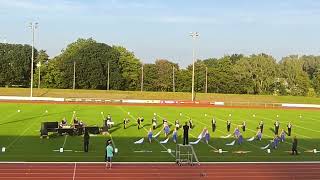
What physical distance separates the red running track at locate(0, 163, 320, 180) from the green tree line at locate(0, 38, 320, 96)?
282 feet

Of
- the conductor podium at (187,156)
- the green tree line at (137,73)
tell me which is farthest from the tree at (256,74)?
the conductor podium at (187,156)

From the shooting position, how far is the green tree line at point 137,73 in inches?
4166

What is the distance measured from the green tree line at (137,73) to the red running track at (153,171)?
85910 mm

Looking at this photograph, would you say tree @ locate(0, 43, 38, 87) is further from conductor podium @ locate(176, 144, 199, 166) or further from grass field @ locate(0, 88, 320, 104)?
conductor podium @ locate(176, 144, 199, 166)

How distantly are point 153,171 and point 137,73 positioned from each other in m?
90.4

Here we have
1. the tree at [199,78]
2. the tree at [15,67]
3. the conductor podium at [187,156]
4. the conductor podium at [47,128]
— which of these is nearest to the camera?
the conductor podium at [187,156]

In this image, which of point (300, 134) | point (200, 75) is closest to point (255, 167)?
point (300, 134)

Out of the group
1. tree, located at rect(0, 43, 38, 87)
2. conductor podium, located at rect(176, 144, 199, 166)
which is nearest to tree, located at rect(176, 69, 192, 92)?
tree, located at rect(0, 43, 38, 87)

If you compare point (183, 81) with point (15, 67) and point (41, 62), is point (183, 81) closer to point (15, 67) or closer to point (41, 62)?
point (41, 62)

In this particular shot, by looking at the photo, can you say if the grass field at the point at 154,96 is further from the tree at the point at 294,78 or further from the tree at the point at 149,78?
the tree at the point at 294,78

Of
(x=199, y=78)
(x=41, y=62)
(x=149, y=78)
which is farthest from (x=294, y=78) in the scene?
(x=41, y=62)

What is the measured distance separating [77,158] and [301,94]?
95686 millimetres

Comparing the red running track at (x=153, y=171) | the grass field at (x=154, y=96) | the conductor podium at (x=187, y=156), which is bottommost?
the red running track at (x=153, y=171)

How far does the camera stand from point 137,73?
359 ft
